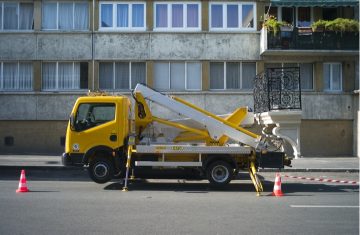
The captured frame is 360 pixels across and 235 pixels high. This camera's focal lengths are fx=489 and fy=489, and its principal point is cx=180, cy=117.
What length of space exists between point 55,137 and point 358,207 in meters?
18.5

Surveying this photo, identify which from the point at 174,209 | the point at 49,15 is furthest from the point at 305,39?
the point at 174,209

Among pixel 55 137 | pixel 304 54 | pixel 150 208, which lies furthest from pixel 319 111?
pixel 150 208

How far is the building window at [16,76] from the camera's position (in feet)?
85.7

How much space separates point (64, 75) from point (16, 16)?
13.5ft

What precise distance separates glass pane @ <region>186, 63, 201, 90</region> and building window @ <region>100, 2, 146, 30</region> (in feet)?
10.8

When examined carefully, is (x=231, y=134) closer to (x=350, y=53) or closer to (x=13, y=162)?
(x=13, y=162)

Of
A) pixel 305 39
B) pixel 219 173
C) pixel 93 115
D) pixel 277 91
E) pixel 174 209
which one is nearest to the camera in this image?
pixel 174 209

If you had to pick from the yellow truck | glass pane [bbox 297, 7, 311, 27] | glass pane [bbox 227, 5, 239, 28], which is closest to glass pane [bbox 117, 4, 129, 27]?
glass pane [bbox 227, 5, 239, 28]

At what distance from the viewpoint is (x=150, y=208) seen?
33.0ft

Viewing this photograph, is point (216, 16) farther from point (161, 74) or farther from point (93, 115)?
point (93, 115)

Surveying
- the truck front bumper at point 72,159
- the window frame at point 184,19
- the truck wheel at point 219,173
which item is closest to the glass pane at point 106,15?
the window frame at point 184,19

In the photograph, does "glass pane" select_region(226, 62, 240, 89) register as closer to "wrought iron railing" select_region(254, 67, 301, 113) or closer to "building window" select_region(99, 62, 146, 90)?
"building window" select_region(99, 62, 146, 90)

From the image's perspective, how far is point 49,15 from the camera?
26219mm

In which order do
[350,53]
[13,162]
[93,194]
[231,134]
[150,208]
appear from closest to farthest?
1. [150,208]
2. [93,194]
3. [231,134]
4. [13,162]
5. [350,53]
